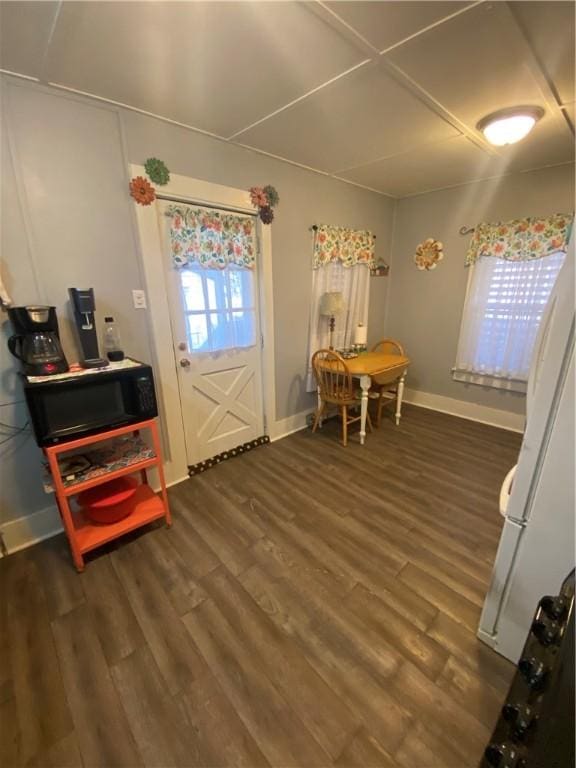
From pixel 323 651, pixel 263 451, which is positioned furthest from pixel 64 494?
pixel 263 451

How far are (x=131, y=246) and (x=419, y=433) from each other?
300 centimetres

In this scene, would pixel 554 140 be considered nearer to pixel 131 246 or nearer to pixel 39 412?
pixel 131 246

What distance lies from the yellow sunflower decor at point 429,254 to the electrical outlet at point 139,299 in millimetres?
3139

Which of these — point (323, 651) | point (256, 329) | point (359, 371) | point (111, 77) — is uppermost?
point (111, 77)

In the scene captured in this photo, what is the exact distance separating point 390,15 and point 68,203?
5.69ft

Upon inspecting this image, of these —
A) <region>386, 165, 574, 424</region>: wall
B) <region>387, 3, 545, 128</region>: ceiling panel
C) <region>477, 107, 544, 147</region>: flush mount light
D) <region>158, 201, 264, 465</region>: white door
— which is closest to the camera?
<region>387, 3, 545, 128</region>: ceiling panel

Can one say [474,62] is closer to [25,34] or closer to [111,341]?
[25,34]

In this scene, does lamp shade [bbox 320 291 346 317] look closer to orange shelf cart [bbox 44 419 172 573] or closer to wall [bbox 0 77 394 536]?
wall [bbox 0 77 394 536]

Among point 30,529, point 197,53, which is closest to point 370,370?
point 197,53

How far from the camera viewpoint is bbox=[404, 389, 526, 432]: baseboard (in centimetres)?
332

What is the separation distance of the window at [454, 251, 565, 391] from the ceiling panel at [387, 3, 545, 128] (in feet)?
5.18

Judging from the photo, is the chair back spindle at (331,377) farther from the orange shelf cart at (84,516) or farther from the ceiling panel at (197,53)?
the ceiling panel at (197,53)

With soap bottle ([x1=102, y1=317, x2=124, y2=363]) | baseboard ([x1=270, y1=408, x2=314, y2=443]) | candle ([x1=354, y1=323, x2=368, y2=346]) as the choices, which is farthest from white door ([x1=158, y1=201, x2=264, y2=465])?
candle ([x1=354, y1=323, x2=368, y2=346])

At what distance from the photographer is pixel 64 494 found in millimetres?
1587
